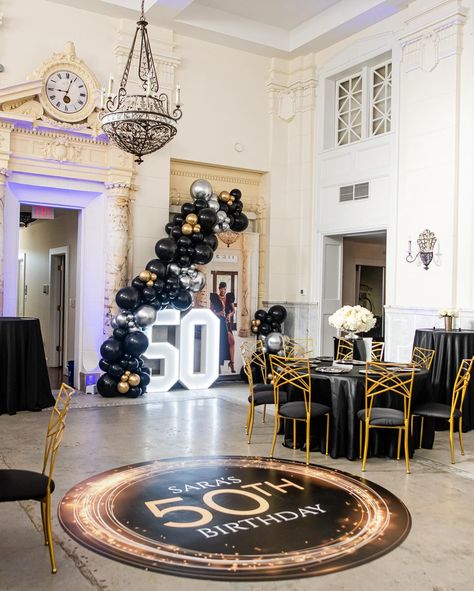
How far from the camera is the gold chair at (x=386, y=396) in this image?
5.09 m

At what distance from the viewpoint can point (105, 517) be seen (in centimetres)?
395

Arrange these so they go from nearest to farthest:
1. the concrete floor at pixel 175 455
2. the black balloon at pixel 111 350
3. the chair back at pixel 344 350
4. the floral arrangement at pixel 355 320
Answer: the concrete floor at pixel 175 455 < the floral arrangement at pixel 355 320 < the chair back at pixel 344 350 < the black balloon at pixel 111 350

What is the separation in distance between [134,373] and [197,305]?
187cm

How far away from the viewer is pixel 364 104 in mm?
9484

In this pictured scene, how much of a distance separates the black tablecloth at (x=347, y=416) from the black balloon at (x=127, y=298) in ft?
10.6

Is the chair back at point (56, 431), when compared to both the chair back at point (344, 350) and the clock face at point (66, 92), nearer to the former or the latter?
the chair back at point (344, 350)

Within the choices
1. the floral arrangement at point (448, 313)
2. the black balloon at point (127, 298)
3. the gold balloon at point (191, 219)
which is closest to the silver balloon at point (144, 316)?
the black balloon at point (127, 298)

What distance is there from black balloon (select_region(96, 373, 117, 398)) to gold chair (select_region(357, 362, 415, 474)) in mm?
3875

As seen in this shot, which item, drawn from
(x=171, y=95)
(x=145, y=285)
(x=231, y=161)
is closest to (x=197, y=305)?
(x=145, y=285)

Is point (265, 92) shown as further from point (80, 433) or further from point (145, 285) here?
point (80, 433)

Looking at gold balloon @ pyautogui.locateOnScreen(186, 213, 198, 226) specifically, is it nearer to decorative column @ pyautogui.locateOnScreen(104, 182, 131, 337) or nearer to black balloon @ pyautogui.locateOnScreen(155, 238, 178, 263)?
black balloon @ pyautogui.locateOnScreen(155, 238, 178, 263)

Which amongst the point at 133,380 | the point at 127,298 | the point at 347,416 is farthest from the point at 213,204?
the point at 347,416

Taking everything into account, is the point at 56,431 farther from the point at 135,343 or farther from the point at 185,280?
the point at 185,280

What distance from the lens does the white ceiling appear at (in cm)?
866
